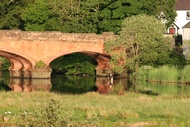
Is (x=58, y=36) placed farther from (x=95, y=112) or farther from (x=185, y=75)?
(x=95, y=112)

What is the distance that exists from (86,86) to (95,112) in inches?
939

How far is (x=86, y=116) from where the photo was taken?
1006 inches

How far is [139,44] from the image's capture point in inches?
2233

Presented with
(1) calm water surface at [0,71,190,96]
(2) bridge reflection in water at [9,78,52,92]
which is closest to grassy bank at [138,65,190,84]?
(1) calm water surface at [0,71,190,96]

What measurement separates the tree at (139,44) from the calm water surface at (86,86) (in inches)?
83.8

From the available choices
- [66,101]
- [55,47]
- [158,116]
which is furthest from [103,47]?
[158,116]

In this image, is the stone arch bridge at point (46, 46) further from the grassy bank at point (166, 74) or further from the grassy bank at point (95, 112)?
the grassy bank at point (95, 112)

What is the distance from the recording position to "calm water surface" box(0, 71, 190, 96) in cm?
4484

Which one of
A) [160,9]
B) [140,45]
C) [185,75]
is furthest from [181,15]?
[185,75]

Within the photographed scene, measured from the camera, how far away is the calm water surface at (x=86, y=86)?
44844mm

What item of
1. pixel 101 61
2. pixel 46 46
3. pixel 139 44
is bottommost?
pixel 101 61

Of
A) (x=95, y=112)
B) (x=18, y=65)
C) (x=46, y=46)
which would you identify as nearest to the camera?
(x=95, y=112)

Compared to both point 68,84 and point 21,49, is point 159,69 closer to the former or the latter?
point 68,84

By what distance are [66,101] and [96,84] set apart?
20540 mm
